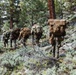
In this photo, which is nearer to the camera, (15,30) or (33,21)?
(15,30)

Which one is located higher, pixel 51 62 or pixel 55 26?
pixel 55 26

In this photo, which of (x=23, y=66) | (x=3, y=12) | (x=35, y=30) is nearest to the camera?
(x=23, y=66)

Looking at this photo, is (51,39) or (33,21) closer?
(51,39)

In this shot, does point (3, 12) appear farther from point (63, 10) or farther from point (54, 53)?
point (54, 53)

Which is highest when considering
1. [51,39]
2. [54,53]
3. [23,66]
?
[51,39]

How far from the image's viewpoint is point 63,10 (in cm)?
2517

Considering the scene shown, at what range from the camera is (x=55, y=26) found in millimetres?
9664

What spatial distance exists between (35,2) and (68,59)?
48.8ft

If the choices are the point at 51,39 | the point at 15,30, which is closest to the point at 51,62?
the point at 51,39

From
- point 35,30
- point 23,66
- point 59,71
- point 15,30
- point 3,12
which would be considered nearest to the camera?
point 59,71

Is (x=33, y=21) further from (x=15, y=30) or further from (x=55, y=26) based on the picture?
(x=55, y=26)

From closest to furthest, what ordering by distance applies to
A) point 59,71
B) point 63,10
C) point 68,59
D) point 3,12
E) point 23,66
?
point 59,71 → point 68,59 → point 23,66 → point 63,10 → point 3,12

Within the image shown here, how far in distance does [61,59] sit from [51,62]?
52 centimetres

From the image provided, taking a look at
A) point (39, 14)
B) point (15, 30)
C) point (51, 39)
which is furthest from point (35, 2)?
point (51, 39)
